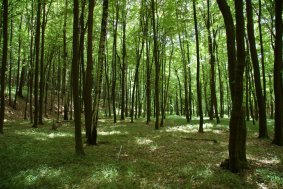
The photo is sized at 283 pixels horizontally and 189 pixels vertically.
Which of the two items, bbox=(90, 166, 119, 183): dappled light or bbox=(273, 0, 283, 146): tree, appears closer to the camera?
bbox=(90, 166, 119, 183): dappled light

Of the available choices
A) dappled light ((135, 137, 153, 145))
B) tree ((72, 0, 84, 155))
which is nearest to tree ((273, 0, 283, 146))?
dappled light ((135, 137, 153, 145))

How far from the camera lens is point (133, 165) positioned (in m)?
9.29

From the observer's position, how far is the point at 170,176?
26.5 ft

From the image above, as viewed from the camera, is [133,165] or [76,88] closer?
[133,165]

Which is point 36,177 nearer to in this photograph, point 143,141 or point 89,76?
point 89,76

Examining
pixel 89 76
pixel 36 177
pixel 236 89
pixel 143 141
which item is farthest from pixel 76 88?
pixel 236 89

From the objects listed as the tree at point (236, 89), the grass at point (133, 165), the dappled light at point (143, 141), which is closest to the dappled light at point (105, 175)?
the grass at point (133, 165)

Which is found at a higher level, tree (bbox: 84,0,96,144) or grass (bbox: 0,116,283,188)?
tree (bbox: 84,0,96,144)

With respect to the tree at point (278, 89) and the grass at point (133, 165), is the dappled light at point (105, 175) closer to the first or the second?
the grass at point (133, 165)

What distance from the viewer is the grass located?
733cm

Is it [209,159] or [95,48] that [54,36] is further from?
[209,159]

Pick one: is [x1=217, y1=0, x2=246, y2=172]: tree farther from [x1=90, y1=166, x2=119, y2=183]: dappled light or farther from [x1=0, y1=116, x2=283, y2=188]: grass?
[x1=90, y1=166, x2=119, y2=183]: dappled light

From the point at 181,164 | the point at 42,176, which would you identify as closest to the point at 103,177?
the point at 42,176

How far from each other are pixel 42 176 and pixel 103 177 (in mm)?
2047
